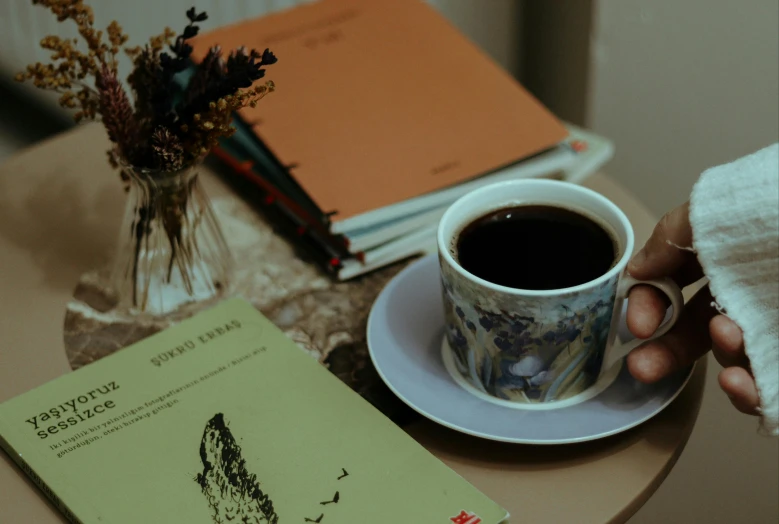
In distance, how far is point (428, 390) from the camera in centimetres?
60

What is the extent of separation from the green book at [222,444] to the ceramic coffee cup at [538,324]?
0.08 meters

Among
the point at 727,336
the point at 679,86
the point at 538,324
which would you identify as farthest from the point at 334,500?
the point at 679,86

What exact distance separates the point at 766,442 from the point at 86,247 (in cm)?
70

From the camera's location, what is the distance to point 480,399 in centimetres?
59

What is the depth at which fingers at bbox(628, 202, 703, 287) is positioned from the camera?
1.94 ft

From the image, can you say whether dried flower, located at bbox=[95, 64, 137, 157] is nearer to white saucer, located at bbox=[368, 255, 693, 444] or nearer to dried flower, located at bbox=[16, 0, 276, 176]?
dried flower, located at bbox=[16, 0, 276, 176]

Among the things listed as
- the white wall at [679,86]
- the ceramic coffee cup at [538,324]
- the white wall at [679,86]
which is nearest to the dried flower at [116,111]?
the ceramic coffee cup at [538,324]

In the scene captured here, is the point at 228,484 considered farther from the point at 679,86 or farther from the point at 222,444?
the point at 679,86

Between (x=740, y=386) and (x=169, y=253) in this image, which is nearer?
(x=740, y=386)

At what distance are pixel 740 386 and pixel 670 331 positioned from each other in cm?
9

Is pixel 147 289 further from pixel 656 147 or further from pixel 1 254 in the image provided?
pixel 656 147

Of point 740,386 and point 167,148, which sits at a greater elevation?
point 167,148

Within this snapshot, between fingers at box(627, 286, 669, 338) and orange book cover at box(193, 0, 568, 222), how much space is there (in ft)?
0.86

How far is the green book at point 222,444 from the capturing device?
0.52 m
